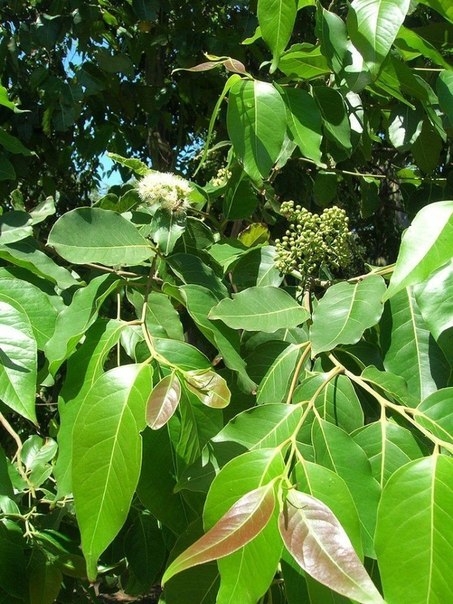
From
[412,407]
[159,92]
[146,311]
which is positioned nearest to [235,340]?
[146,311]

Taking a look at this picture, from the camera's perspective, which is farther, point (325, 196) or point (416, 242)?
point (325, 196)

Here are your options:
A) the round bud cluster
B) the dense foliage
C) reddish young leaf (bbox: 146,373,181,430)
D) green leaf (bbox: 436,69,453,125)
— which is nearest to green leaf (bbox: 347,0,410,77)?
the dense foliage

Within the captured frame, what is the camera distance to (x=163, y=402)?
26.5 inches

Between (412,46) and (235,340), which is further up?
(412,46)

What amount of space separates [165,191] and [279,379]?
0.38 metres

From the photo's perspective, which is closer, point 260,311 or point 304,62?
point 260,311

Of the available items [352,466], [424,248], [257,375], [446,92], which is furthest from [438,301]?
[446,92]

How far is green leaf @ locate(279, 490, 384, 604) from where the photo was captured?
49 centimetres

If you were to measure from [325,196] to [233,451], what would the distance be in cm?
111

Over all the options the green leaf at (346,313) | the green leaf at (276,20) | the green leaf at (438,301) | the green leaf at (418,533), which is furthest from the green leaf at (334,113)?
the green leaf at (418,533)

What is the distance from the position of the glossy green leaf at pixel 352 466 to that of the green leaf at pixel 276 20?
0.54 metres

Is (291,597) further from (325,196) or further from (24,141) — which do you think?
(24,141)

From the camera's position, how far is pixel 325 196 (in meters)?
1.71

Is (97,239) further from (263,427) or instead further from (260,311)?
(263,427)
